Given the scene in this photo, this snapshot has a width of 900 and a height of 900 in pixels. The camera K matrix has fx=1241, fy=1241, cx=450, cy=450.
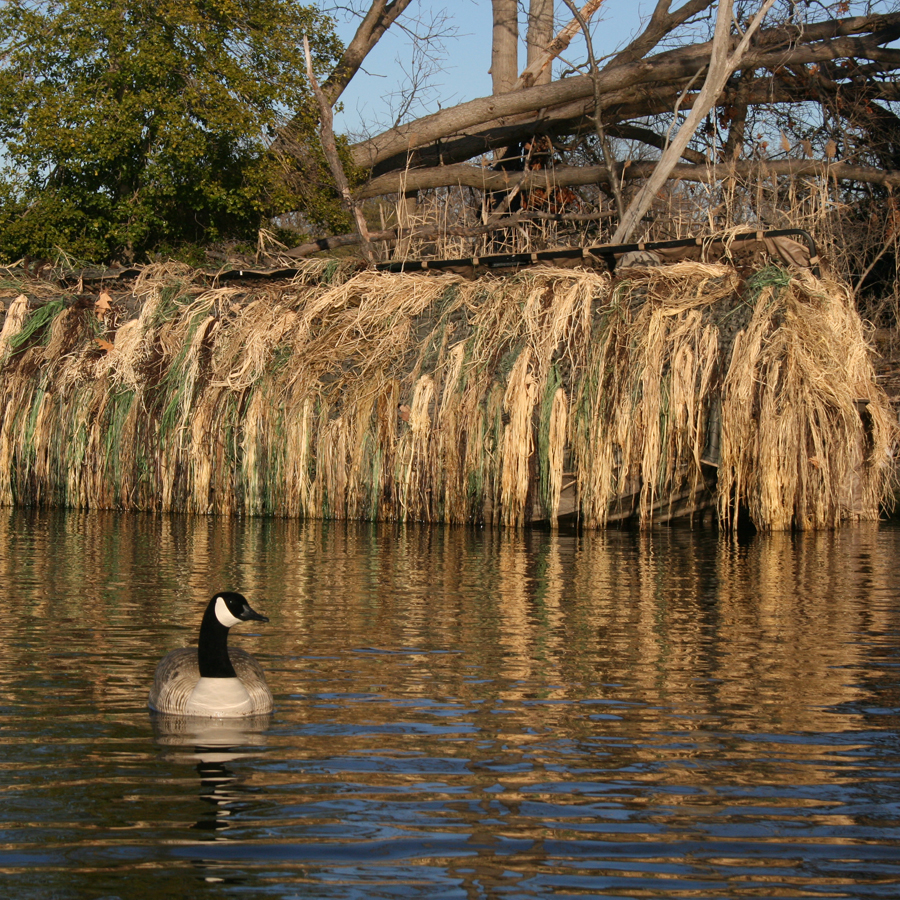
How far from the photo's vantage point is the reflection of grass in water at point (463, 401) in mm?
12969

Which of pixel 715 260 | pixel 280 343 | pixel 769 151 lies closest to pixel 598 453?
pixel 715 260

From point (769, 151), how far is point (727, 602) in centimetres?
1703

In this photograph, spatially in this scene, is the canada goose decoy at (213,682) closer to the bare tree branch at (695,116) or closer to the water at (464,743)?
the water at (464,743)

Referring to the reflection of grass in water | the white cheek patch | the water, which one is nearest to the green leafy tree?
the reflection of grass in water

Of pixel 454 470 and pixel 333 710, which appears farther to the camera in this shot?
pixel 454 470

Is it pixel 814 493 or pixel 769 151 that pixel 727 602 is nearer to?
pixel 814 493

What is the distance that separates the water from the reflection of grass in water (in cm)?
373

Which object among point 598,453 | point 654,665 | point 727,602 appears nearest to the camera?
point 654,665

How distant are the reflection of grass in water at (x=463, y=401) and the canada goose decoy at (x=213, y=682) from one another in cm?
794

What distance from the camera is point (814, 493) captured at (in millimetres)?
13211

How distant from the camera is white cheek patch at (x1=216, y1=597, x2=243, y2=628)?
5.35 m

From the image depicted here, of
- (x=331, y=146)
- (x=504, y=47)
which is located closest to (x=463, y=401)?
(x=331, y=146)

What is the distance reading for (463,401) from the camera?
1352cm

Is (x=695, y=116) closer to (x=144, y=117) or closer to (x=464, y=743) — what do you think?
(x=144, y=117)
